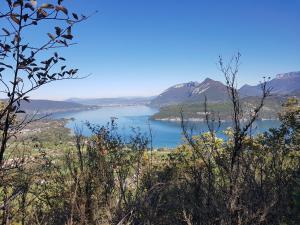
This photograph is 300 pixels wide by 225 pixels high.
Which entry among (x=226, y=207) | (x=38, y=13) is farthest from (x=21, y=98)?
(x=226, y=207)

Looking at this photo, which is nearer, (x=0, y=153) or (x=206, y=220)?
(x=0, y=153)

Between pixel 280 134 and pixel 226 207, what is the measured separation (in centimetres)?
1303

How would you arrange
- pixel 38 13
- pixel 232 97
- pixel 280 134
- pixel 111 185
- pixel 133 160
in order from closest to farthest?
pixel 38 13, pixel 232 97, pixel 111 185, pixel 133 160, pixel 280 134

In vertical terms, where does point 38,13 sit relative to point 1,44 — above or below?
above

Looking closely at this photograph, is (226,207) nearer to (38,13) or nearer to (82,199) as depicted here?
(82,199)

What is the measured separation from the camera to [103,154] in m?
11.0

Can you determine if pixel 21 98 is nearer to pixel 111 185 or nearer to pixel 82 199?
pixel 82 199

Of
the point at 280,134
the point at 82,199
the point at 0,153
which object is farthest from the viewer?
the point at 280,134

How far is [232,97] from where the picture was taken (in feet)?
22.6

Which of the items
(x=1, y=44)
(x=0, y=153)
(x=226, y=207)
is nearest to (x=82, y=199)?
(x=226, y=207)

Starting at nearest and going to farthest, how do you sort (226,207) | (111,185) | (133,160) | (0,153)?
1. (0,153)
2. (226,207)
3. (111,185)
4. (133,160)

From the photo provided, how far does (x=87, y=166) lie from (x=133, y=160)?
256 centimetres

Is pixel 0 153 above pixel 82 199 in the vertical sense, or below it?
above

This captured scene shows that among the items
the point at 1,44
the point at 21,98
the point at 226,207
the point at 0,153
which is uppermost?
the point at 1,44
